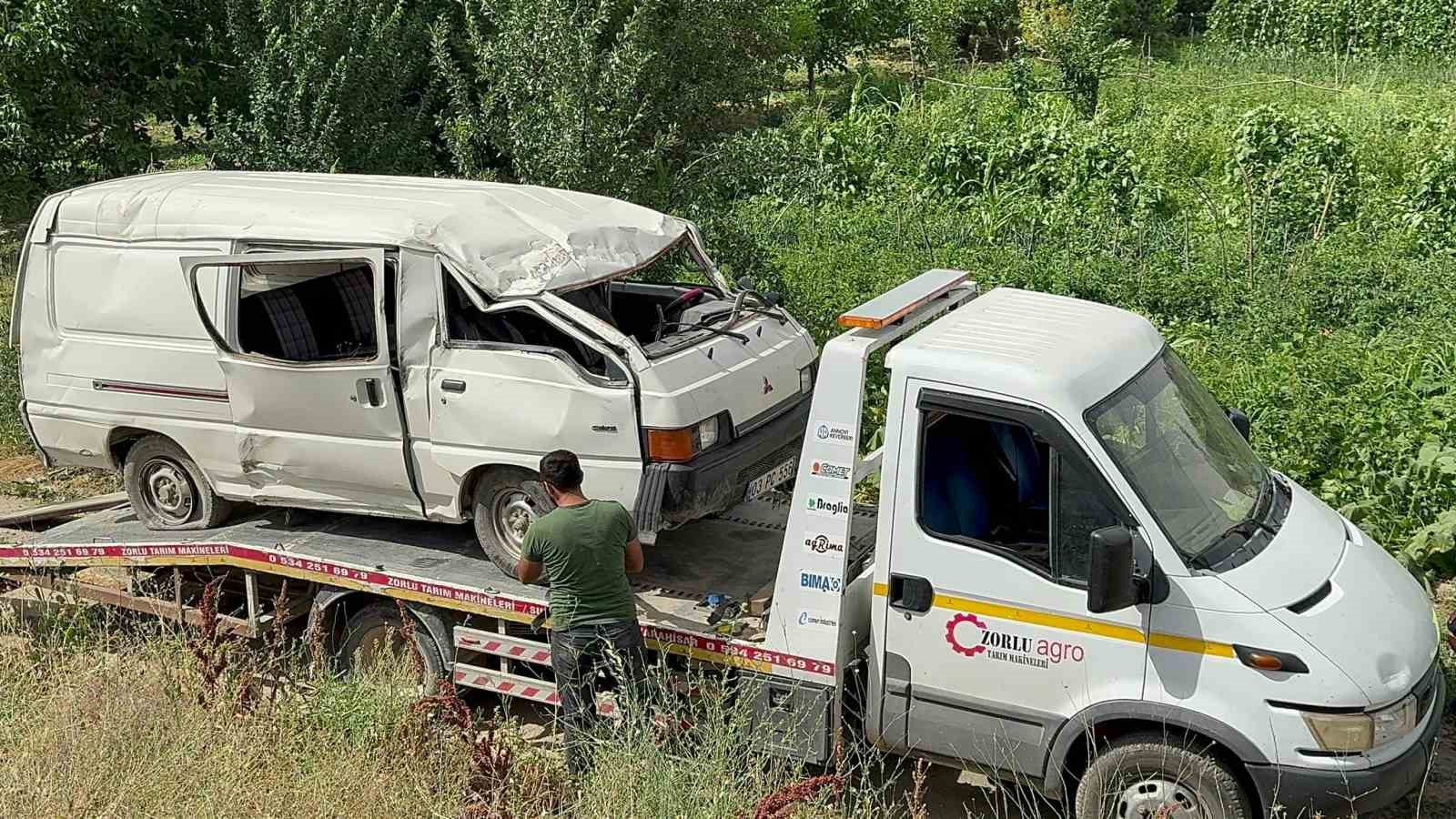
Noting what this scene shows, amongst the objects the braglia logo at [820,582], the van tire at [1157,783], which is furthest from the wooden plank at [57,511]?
the van tire at [1157,783]

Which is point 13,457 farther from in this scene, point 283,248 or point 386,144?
point 283,248

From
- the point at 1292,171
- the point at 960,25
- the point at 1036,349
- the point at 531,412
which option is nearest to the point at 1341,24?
the point at 960,25

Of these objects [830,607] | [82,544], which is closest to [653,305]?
[830,607]

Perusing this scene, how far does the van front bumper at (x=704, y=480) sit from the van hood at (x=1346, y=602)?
2.36 m

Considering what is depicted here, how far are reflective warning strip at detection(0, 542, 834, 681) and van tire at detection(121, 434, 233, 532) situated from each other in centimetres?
39

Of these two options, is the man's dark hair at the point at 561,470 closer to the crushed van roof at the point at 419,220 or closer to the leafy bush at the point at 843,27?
the crushed van roof at the point at 419,220

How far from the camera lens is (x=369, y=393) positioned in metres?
6.92

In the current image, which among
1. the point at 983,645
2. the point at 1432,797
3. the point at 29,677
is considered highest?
the point at 983,645

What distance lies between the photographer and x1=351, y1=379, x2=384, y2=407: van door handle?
6.90 m

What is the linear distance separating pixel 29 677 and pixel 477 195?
3.32m

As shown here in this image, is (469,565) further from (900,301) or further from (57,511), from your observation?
(57,511)

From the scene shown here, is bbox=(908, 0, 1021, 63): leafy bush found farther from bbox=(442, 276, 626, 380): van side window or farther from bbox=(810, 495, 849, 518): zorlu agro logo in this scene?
bbox=(810, 495, 849, 518): zorlu agro logo

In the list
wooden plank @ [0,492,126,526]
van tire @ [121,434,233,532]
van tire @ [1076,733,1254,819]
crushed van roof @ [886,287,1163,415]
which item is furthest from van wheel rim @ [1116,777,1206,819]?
wooden plank @ [0,492,126,526]

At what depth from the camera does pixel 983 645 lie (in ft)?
17.9
